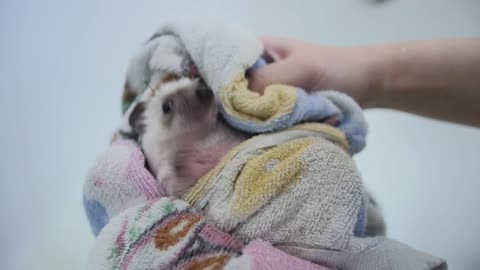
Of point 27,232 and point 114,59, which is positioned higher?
point 114,59

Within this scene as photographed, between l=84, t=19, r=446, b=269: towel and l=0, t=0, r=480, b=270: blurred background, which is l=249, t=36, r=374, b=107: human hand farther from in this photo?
l=0, t=0, r=480, b=270: blurred background

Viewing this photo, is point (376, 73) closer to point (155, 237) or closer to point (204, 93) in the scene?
point (204, 93)

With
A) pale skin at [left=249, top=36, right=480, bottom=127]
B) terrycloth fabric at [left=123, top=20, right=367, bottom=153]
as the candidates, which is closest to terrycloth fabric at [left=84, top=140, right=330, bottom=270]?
terrycloth fabric at [left=123, top=20, right=367, bottom=153]

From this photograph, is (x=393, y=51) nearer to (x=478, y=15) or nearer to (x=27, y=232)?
(x=478, y=15)

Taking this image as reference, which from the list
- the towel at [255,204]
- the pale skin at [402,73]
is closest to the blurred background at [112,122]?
the pale skin at [402,73]

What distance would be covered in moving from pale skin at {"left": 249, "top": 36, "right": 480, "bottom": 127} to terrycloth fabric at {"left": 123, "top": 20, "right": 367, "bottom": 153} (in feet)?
0.22

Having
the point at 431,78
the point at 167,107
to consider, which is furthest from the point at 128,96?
the point at 431,78

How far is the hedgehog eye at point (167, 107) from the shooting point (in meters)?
0.44

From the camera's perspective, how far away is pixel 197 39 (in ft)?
1.54

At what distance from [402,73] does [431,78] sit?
34 millimetres

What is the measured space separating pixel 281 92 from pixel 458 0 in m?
0.55

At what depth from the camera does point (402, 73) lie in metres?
0.57

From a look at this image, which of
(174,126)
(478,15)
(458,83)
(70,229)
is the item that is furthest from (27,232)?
(478,15)

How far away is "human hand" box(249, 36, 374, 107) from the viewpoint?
0.49 meters
